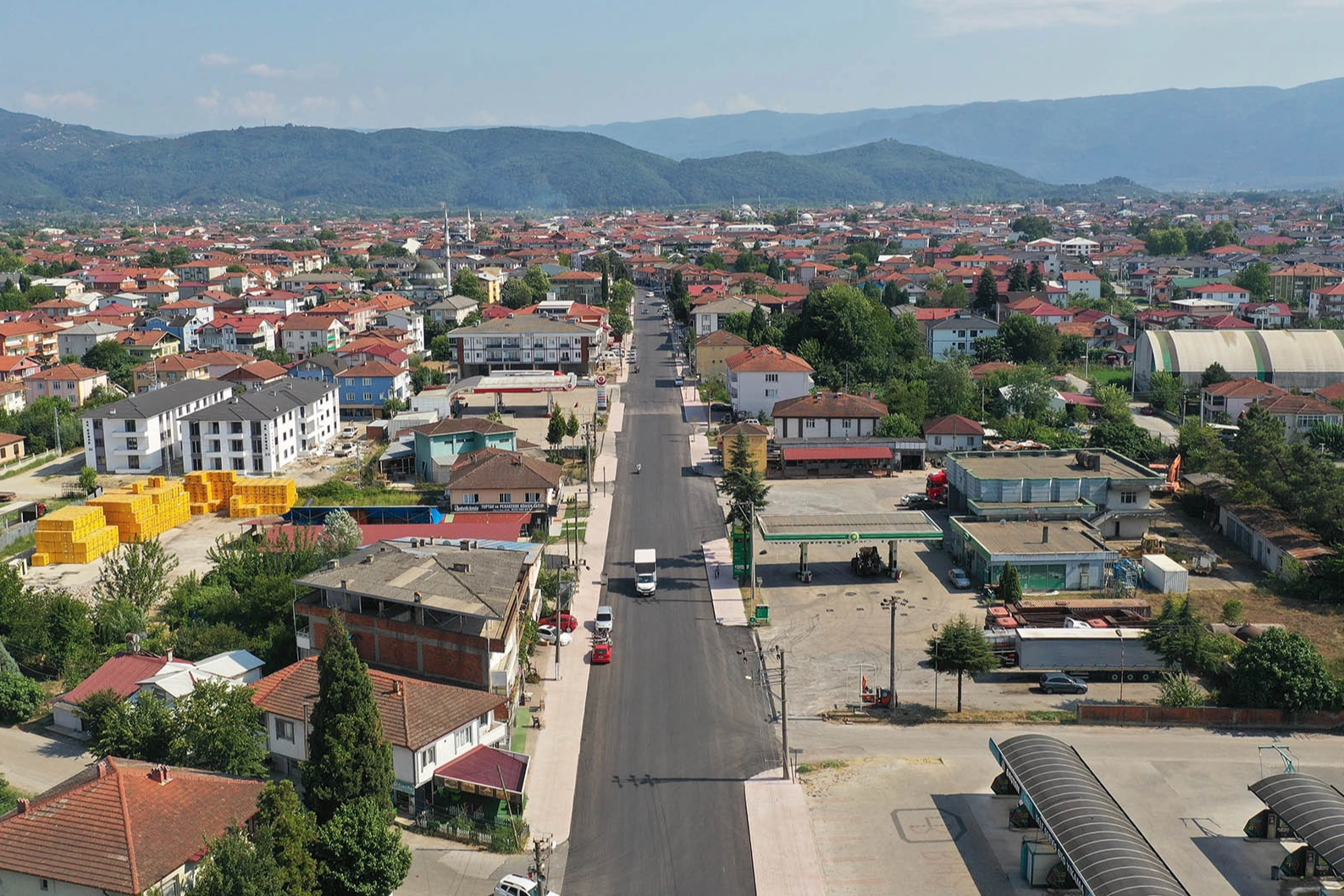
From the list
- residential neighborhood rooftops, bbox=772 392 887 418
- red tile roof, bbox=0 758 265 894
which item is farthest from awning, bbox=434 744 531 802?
residential neighborhood rooftops, bbox=772 392 887 418

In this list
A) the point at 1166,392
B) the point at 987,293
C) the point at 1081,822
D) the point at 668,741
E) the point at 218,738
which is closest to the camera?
the point at 1081,822

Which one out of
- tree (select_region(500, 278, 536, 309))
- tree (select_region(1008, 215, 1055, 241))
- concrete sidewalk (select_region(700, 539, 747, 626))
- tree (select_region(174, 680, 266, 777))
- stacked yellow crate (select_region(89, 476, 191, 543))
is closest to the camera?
tree (select_region(174, 680, 266, 777))

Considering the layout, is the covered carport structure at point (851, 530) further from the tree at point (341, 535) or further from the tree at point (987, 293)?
the tree at point (987, 293)

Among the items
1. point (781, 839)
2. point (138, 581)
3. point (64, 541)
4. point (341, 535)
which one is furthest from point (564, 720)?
point (64, 541)

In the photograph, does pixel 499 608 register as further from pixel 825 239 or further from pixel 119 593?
pixel 825 239

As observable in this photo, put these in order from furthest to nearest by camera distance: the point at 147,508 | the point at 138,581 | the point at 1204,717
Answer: the point at 147,508, the point at 138,581, the point at 1204,717

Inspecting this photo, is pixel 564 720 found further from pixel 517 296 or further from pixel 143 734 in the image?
pixel 517 296

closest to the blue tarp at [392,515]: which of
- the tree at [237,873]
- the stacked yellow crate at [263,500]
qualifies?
the stacked yellow crate at [263,500]

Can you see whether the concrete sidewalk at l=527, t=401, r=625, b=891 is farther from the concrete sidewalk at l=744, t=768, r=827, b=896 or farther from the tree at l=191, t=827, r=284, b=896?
the tree at l=191, t=827, r=284, b=896
